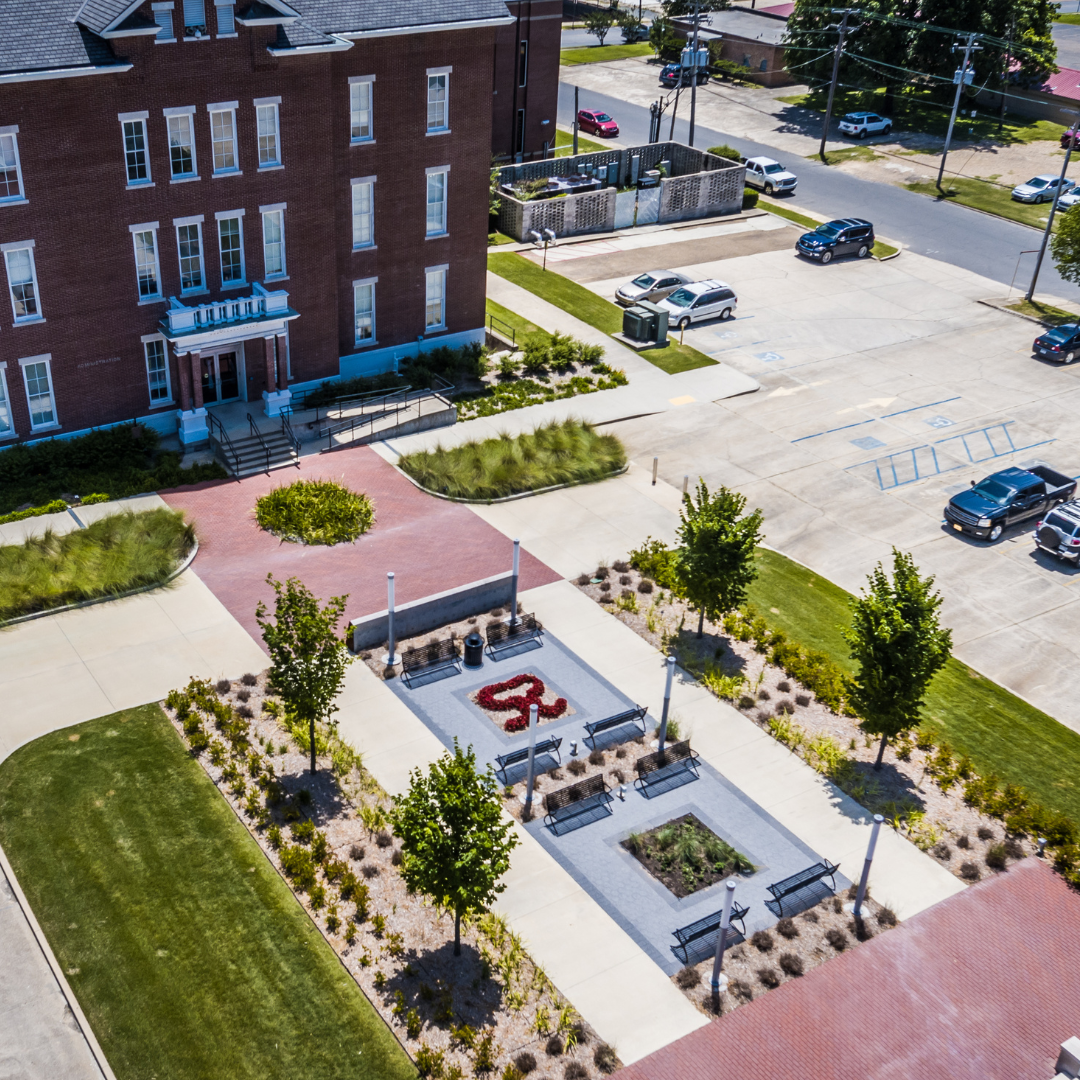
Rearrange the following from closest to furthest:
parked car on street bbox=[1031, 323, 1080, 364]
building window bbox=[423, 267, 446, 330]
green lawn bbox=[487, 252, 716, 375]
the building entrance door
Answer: the building entrance door < building window bbox=[423, 267, 446, 330] < green lawn bbox=[487, 252, 716, 375] < parked car on street bbox=[1031, 323, 1080, 364]

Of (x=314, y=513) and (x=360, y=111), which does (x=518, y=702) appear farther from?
(x=360, y=111)

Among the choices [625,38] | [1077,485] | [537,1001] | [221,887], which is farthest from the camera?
[625,38]

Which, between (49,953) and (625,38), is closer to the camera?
(49,953)

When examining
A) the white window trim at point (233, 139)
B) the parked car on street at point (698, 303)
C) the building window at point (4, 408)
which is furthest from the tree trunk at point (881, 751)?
the building window at point (4, 408)

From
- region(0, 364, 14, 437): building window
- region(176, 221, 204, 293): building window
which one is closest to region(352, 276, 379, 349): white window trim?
region(176, 221, 204, 293): building window

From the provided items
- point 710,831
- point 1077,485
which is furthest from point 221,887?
point 1077,485

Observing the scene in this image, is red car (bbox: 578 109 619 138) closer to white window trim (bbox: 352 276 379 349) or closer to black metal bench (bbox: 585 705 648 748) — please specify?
white window trim (bbox: 352 276 379 349)

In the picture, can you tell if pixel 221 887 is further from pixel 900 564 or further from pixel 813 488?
pixel 813 488
